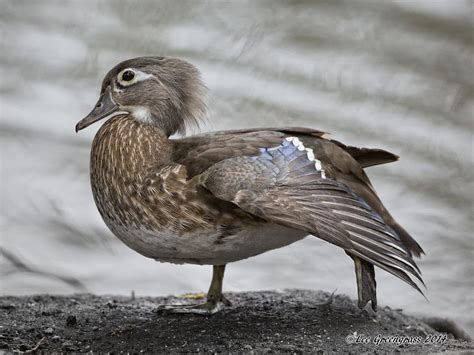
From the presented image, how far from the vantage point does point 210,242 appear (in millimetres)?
4105

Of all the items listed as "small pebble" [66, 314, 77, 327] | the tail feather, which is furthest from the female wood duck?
"small pebble" [66, 314, 77, 327]

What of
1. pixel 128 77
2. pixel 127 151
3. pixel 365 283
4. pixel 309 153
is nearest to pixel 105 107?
pixel 128 77

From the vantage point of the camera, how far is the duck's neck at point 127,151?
428 centimetres

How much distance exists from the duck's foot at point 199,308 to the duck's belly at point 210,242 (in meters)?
0.28

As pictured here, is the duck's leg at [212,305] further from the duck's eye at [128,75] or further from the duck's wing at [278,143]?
the duck's eye at [128,75]

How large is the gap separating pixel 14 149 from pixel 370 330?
3.98m

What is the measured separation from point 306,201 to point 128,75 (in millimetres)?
1099

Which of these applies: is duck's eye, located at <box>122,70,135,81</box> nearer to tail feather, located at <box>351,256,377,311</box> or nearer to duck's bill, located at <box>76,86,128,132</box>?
duck's bill, located at <box>76,86,128,132</box>

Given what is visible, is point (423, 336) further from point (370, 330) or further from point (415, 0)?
point (415, 0)

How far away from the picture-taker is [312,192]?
4.04 meters

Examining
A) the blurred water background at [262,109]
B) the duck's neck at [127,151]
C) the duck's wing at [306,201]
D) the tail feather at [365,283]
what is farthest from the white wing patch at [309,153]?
the blurred water background at [262,109]

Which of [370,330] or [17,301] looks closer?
[370,330]

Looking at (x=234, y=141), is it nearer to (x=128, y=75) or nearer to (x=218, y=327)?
(x=128, y=75)

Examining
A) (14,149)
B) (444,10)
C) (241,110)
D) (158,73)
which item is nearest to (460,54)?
(444,10)
